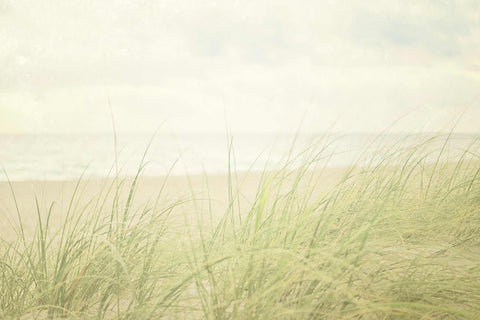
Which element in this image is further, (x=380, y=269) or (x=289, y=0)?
(x=289, y=0)

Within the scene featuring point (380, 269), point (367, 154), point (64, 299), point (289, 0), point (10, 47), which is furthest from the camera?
point (289, 0)

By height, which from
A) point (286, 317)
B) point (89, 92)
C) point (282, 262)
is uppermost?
point (89, 92)

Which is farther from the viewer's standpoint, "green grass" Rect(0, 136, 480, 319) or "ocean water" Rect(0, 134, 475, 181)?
"ocean water" Rect(0, 134, 475, 181)

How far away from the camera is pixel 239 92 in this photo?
28.3 meters

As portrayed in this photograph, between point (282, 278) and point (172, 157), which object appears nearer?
point (282, 278)

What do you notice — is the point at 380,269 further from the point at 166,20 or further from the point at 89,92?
the point at 166,20

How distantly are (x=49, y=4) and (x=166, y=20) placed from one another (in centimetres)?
711

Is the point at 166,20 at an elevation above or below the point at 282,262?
above

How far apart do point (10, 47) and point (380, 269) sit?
719 inches

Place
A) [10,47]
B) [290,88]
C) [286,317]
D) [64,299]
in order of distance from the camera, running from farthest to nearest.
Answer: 1. [290,88]
2. [10,47]
3. [64,299]
4. [286,317]

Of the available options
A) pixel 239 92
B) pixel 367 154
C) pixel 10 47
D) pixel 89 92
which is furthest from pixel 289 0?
pixel 367 154

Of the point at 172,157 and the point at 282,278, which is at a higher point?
the point at 282,278

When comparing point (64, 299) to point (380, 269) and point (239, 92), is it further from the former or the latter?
point (239, 92)

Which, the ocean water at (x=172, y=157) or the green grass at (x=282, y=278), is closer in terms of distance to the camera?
the green grass at (x=282, y=278)
